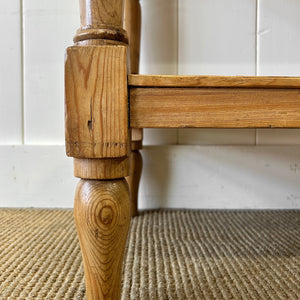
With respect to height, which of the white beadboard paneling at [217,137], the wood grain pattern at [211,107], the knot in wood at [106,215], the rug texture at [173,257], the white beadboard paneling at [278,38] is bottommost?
the rug texture at [173,257]

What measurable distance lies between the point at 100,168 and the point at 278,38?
72 cm

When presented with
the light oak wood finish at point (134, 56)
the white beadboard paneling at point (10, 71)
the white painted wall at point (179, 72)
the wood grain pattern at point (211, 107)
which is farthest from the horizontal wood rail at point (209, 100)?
the white beadboard paneling at point (10, 71)

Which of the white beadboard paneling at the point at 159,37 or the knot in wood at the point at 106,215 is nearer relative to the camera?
the knot in wood at the point at 106,215

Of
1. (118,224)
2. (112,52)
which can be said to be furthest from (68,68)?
(118,224)

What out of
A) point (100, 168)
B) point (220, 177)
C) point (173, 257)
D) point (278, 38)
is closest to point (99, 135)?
point (100, 168)

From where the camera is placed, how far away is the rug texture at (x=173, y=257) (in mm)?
433

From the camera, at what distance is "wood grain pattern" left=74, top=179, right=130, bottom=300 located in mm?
322

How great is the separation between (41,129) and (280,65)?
61cm

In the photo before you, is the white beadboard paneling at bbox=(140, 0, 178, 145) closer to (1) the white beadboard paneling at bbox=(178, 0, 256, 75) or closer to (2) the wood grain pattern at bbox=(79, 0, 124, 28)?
(1) the white beadboard paneling at bbox=(178, 0, 256, 75)

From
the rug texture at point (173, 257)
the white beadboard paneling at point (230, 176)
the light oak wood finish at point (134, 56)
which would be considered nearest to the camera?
the rug texture at point (173, 257)

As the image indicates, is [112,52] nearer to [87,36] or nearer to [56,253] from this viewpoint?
[87,36]

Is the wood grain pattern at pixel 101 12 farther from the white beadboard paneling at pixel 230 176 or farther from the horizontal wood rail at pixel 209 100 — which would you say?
the white beadboard paneling at pixel 230 176

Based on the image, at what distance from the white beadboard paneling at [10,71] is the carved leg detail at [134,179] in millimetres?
319

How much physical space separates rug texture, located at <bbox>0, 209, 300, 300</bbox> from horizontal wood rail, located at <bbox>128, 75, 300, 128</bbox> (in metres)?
0.21
